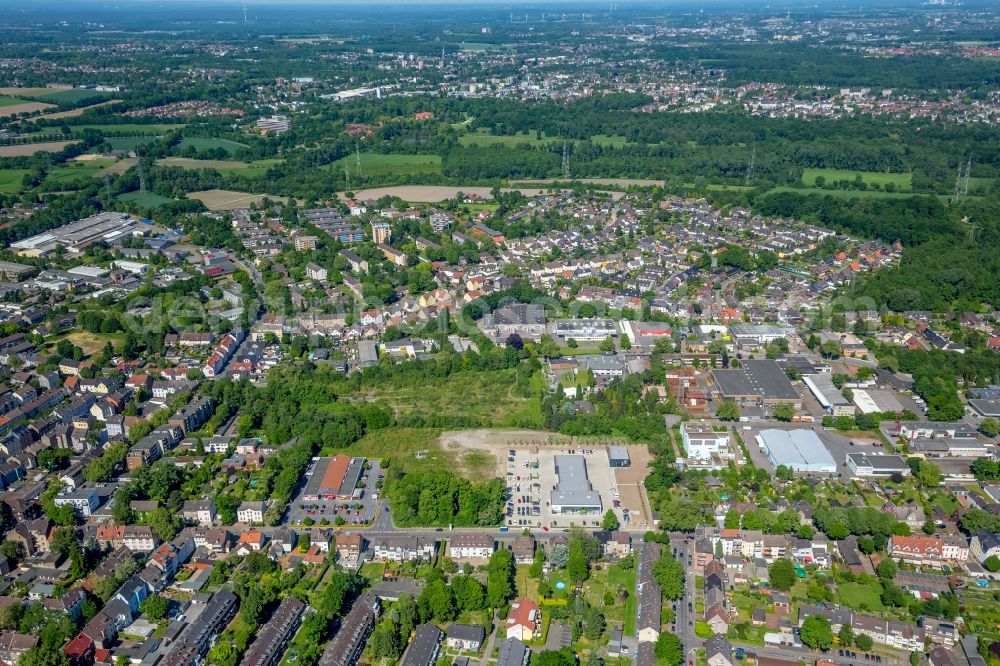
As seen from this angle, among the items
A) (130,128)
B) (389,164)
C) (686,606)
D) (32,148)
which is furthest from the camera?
(130,128)

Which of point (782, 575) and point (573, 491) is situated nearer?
point (782, 575)

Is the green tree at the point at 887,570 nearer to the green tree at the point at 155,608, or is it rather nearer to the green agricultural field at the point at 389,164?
the green tree at the point at 155,608

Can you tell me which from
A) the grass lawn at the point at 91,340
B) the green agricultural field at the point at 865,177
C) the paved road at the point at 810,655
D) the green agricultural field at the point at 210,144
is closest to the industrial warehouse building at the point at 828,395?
the paved road at the point at 810,655

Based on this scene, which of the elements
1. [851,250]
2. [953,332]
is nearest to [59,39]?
[851,250]

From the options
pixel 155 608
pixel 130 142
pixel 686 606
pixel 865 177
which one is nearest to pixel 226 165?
pixel 130 142

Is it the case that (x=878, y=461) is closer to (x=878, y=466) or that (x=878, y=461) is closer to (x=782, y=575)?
(x=878, y=466)

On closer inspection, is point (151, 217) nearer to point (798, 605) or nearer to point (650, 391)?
point (650, 391)

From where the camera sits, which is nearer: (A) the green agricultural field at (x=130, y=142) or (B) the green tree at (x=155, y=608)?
(B) the green tree at (x=155, y=608)

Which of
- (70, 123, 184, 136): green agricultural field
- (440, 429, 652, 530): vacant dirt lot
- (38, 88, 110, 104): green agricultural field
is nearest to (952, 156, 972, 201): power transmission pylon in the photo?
(440, 429, 652, 530): vacant dirt lot
